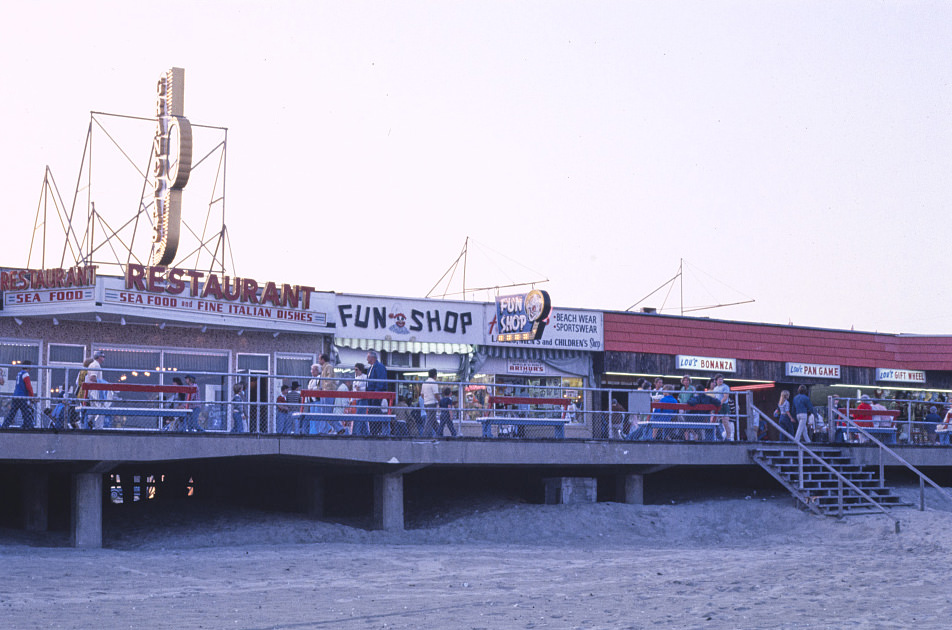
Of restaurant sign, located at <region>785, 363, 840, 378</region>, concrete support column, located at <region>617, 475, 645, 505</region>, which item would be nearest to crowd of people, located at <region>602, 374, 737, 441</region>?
concrete support column, located at <region>617, 475, 645, 505</region>

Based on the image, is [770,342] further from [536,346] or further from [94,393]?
[94,393]

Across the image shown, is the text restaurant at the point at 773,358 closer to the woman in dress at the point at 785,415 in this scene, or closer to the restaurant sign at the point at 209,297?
the woman in dress at the point at 785,415

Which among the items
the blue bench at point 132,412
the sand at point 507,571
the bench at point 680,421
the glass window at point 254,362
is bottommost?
the sand at point 507,571

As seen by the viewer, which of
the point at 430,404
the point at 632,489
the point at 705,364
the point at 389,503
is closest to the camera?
the point at 389,503

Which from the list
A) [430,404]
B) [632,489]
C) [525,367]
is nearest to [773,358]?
[525,367]

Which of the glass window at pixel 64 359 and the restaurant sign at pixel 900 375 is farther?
the restaurant sign at pixel 900 375

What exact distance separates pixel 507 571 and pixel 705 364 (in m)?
20.2

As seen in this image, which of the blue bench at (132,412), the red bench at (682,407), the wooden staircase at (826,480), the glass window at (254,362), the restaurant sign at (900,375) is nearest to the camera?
the blue bench at (132,412)

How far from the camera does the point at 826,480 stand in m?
23.6

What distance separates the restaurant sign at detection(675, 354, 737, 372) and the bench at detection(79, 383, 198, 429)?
59.5 ft

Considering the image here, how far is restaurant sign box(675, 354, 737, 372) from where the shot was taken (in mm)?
34688

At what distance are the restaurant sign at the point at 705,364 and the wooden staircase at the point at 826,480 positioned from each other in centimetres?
944

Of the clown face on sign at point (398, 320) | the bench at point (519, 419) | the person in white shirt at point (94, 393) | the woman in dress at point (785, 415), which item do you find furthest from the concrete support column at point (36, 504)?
the woman in dress at point (785, 415)

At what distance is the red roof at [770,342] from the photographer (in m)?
34.2
